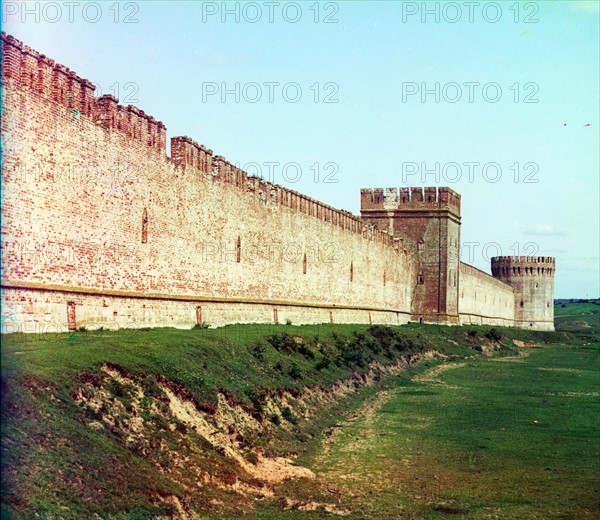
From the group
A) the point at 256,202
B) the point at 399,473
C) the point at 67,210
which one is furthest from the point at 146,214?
the point at 399,473

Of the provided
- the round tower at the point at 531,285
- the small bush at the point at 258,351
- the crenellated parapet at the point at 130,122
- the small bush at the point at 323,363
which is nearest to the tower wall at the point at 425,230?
the small bush at the point at 323,363

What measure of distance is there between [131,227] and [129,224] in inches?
4.6

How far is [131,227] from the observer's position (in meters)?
17.9

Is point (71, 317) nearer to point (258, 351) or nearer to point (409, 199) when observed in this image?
point (258, 351)

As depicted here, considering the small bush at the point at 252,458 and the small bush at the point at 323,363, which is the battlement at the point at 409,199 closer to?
the small bush at the point at 323,363

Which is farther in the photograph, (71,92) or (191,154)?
(191,154)

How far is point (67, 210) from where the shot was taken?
49.6 ft

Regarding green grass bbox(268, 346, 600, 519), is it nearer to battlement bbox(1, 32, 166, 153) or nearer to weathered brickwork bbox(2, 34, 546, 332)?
weathered brickwork bbox(2, 34, 546, 332)

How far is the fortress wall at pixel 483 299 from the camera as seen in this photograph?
2131 inches

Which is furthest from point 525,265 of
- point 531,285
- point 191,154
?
point 191,154

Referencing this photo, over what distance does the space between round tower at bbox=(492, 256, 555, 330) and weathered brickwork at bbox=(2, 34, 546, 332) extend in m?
46.5

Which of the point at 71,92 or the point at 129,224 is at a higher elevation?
the point at 71,92

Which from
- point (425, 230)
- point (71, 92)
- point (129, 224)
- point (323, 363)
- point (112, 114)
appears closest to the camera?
point (71, 92)

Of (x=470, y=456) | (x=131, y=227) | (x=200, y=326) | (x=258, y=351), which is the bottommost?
(x=470, y=456)
